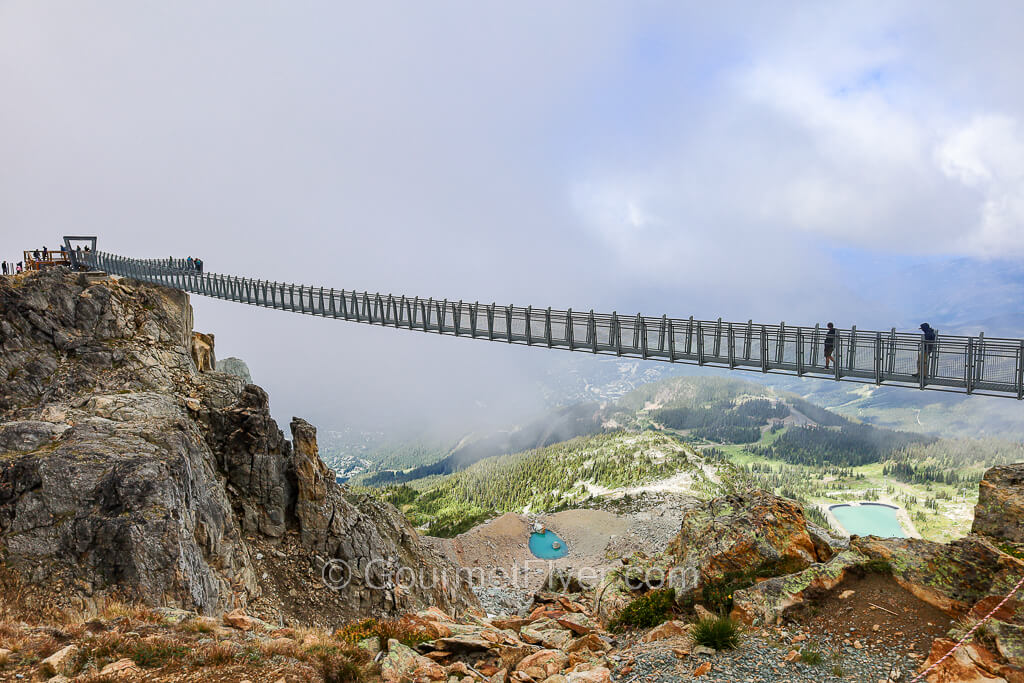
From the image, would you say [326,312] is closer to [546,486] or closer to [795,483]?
[546,486]

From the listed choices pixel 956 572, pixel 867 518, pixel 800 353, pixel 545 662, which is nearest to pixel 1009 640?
pixel 956 572

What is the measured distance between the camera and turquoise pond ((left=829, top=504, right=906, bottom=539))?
400ft

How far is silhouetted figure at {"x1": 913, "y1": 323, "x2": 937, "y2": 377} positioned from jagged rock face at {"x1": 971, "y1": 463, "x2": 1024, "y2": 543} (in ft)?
17.9

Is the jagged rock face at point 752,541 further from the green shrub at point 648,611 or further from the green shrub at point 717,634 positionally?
the green shrub at point 717,634

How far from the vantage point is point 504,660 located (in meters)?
9.19

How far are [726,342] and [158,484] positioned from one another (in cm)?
1936

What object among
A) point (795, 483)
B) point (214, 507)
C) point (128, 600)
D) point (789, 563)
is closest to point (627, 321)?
point (789, 563)

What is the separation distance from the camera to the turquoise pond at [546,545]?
180 ft

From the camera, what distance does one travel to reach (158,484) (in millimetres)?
14617

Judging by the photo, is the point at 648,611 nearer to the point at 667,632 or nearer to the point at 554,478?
the point at 667,632

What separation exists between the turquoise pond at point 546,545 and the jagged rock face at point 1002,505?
46176mm

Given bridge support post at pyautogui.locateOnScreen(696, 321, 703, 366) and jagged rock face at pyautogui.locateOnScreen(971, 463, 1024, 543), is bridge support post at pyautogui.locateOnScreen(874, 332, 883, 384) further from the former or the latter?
jagged rock face at pyautogui.locateOnScreen(971, 463, 1024, 543)

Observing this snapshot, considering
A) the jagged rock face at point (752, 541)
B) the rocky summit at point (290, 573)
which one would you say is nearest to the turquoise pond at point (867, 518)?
the rocky summit at point (290, 573)

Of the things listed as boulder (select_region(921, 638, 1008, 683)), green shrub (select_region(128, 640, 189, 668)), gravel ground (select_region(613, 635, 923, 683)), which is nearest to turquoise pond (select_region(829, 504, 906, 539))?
gravel ground (select_region(613, 635, 923, 683))
